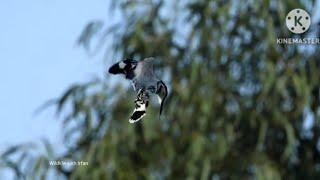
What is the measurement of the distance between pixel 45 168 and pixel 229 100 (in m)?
0.33

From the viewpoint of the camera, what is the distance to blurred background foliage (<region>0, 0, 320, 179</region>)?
1607 mm

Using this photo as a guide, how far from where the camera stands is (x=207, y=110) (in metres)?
1.63

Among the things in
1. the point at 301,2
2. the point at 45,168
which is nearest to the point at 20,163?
the point at 45,168

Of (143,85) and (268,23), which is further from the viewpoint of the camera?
(268,23)

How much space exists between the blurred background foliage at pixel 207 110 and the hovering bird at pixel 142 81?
2 centimetres

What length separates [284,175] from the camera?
1.60 m

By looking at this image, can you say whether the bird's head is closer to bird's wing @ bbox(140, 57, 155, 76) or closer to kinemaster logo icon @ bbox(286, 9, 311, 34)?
bird's wing @ bbox(140, 57, 155, 76)

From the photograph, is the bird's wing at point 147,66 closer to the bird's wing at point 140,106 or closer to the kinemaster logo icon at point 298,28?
the bird's wing at point 140,106

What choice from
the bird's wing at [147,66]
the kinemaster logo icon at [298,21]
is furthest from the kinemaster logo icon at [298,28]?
the bird's wing at [147,66]

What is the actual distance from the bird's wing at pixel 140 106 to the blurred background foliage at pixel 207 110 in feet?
0.04

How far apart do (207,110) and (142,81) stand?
141 millimetres

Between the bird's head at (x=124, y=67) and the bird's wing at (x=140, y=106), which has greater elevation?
the bird's head at (x=124, y=67)

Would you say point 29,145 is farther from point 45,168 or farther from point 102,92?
point 102,92

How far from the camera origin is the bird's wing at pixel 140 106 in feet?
5.13
